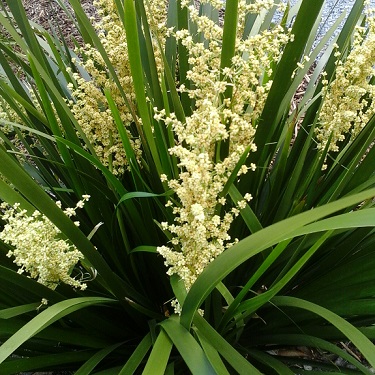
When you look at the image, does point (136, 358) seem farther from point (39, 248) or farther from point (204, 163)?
point (204, 163)

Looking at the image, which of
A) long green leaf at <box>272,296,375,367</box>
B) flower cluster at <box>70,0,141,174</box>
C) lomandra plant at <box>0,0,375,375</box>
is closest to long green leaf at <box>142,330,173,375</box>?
lomandra plant at <box>0,0,375,375</box>

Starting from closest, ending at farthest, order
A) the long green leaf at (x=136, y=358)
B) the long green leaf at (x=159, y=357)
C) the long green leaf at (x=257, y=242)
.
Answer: the long green leaf at (x=257, y=242), the long green leaf at (x=159, y=357), the long green leaf at (x=136, y=358)

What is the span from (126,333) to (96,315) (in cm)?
19

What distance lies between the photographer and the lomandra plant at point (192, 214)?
3.72ft

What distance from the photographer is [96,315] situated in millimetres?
1571

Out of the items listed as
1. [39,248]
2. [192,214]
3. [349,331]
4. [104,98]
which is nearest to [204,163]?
[192,214]

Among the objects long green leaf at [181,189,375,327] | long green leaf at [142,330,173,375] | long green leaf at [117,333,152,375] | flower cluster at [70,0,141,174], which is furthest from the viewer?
flower cluster at [70,0,141,174]

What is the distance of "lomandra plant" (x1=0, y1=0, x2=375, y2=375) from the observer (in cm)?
113

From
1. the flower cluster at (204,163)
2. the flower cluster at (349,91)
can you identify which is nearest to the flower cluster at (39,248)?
the flower cluster at (204,163)

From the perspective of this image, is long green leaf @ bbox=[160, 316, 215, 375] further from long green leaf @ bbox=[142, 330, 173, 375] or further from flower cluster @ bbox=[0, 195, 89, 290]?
flower cluster @ bbox=[0, 195, 89, 290]

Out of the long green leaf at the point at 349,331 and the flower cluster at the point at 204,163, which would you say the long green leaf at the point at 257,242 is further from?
the long green leaf at the point at 349,331

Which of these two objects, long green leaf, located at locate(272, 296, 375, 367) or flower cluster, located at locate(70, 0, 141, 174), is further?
flower cluster, located at locate(70, 0, 141, 174)

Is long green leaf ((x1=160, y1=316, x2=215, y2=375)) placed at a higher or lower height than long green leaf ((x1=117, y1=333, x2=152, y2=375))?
higher

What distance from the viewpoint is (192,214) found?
113 centimetres
